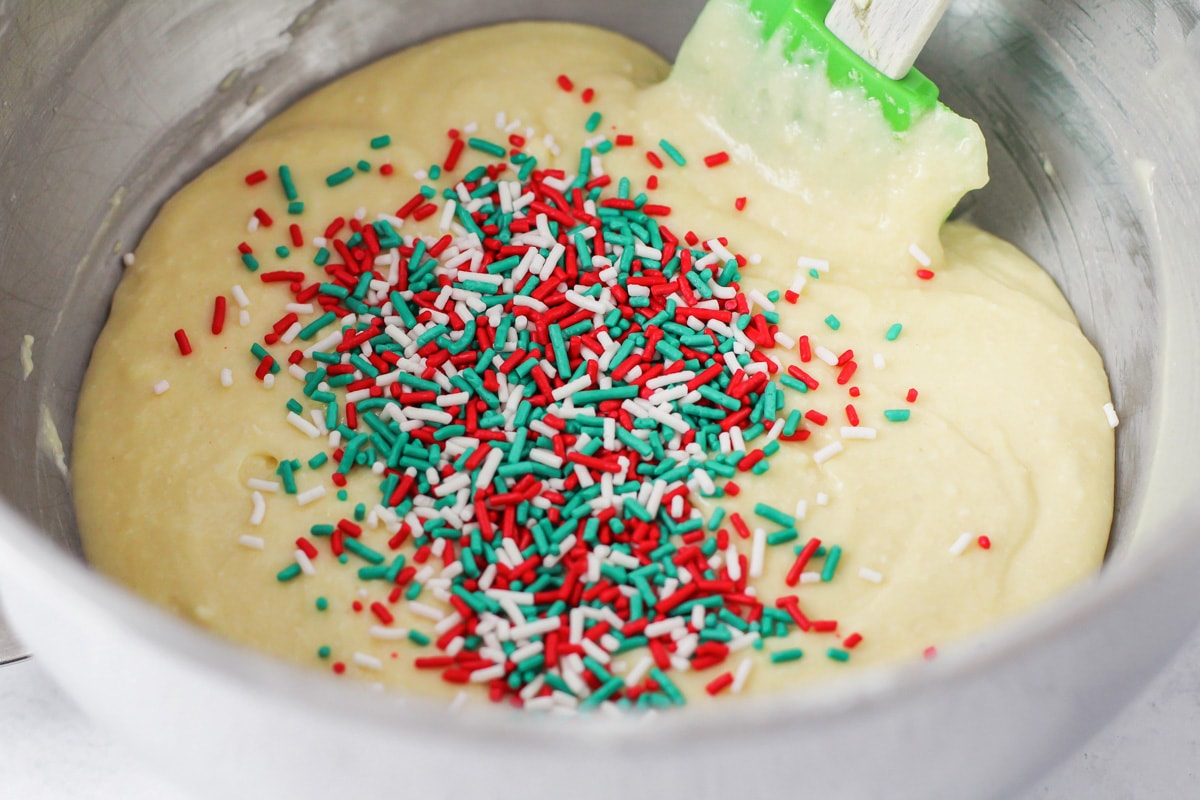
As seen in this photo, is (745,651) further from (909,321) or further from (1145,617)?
(909,321)

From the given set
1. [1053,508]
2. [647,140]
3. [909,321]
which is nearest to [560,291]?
[647,140]

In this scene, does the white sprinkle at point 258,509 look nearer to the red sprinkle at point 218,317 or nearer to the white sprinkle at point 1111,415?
the red sprinkle at point 218,317

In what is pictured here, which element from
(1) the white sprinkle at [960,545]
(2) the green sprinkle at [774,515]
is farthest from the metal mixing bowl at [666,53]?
(2) the green sprinkle at [774,515]

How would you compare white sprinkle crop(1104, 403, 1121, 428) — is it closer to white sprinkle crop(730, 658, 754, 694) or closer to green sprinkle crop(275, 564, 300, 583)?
white sprinkle crop(730, 658, 754, 694)

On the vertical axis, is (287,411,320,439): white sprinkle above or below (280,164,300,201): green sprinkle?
below

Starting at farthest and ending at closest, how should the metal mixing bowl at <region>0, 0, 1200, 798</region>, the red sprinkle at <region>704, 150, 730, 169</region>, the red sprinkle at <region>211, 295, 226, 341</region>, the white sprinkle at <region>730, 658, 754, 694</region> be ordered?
the red sprinkle at <region>704, 150, 730, 169</region>
the red sprinkle at <region>211, 295, 226, 341</region>
the white sprinkle at <region>730, 658, 754, 694</region>
the metal mixing bowl at <region>0, 0, 1200, 798</region>

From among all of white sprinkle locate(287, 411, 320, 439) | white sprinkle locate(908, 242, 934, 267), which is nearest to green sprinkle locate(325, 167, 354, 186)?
white sprinkle locate(287, 411, 320, 439)
